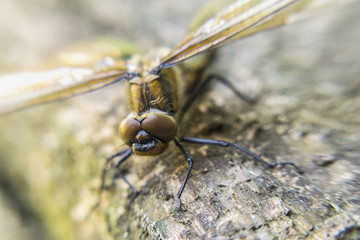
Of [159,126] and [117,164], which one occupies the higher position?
[159,126]

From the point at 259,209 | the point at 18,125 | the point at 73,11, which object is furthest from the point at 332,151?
the point at 73,11

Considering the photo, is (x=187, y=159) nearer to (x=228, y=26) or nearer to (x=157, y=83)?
(x=157, y=83)

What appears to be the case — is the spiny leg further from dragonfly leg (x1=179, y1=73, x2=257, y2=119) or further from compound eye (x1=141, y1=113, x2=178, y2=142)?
dragonfly leg (x1=179, y1=73, x2=257, y2=119)

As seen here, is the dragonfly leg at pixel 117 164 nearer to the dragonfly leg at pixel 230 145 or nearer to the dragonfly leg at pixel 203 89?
the dragonfly leg at pixel 230 145

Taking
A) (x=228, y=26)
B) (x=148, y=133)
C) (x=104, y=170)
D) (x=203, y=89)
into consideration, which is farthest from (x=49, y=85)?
(x=228, y=26)

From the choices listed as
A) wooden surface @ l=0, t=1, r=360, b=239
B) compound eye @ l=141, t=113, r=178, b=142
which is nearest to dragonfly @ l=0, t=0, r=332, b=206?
compound eye @ l=141, t=113, r=178, b=142

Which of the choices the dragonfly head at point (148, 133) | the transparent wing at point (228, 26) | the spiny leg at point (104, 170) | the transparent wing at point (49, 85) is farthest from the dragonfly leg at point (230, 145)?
the transparent wing at point (49, 85)

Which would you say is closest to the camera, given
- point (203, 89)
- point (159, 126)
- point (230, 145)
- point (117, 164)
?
point (159, 126)
